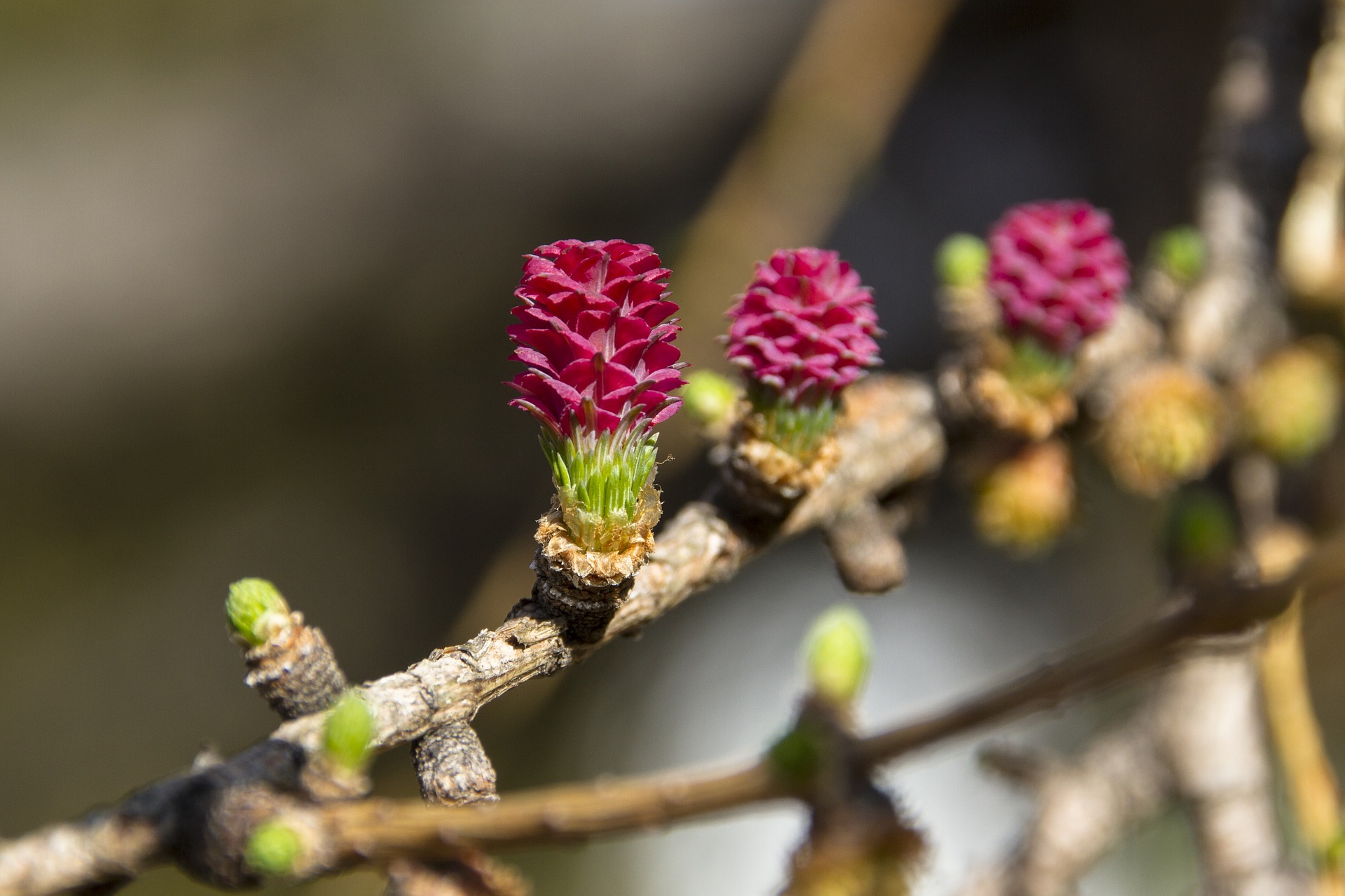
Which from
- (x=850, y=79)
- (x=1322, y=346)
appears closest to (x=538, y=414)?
(x=1322, y=346)

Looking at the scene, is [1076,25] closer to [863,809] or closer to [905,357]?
[905,357]

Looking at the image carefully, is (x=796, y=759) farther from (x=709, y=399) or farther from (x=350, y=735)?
(x=709, y=399)

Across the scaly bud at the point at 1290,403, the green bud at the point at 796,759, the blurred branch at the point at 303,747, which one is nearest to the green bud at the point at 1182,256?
the scaly bud at the point at 1290,403

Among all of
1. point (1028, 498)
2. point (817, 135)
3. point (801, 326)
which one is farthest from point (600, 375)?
point (817, 135)

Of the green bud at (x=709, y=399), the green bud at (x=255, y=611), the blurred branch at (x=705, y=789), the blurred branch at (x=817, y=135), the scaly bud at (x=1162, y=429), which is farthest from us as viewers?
the blurred branch at (x=817, y=135)

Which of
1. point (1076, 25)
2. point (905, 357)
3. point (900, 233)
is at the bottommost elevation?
point (905, 357)

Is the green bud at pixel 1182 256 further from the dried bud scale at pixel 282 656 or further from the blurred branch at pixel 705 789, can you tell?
the dried bud scale at pixel 282 656
